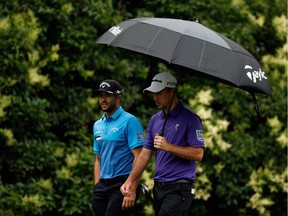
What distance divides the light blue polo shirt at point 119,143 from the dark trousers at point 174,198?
1.60 ft

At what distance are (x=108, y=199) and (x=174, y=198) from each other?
29.7 inches

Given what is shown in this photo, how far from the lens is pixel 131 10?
1191 centimetres

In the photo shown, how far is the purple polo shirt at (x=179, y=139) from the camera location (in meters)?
5.77

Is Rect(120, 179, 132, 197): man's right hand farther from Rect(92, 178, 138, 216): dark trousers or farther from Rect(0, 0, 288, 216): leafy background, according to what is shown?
Rect(0, 0, 288, 216): leafy background

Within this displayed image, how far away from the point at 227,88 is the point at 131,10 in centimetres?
217

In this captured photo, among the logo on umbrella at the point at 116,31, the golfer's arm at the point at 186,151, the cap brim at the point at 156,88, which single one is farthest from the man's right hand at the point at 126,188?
the logo on umbrella at the point at 116,31

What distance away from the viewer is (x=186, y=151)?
18.6ft

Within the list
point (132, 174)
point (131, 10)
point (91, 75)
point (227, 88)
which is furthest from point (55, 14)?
point (132, 174)

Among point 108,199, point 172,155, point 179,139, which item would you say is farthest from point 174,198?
point 108,199

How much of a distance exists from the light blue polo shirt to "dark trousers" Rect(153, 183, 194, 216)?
1.60ft

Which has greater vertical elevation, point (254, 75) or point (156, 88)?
point (254, 75)

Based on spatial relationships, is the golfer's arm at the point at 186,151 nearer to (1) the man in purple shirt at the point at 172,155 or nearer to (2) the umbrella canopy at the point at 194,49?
(1) the man in purple shirt at the point at 172,155

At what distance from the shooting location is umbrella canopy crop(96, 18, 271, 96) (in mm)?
5383

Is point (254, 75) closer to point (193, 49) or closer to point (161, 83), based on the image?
point (193, 49)
